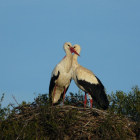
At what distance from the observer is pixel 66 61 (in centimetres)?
1188

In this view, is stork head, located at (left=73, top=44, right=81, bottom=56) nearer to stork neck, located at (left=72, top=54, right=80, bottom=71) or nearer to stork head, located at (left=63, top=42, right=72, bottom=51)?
stork neck, located at (left=72, top=54, right=80, bottom=71)

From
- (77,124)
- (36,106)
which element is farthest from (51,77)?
(77,124)

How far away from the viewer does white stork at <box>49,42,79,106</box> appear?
38.7ft

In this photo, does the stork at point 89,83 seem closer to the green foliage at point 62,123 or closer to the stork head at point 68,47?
the stork head at point 68,47

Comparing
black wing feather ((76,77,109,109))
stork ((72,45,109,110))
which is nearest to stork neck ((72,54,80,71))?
stork ((72,45,109,110))

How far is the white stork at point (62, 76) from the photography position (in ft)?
38.7

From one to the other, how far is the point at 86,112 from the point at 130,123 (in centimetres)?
122

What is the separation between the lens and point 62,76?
38.6 ft

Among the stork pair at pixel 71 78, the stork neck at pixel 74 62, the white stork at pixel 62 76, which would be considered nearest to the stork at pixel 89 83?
the stork pair at pixel 71 78

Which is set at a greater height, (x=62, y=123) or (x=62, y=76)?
(x=62, y=76)

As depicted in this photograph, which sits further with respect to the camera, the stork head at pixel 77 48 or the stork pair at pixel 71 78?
the stork head at pixel 77 48

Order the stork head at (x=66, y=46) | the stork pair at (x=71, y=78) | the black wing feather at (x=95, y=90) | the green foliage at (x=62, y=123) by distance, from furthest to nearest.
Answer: the stork head at (x=66, y=46)
the stork pair at (x=71, y=78)
the black wing feather at (x=95, y=90)
the green foliage at (x=62, y=123)

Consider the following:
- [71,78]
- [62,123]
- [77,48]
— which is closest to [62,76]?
[71,78]

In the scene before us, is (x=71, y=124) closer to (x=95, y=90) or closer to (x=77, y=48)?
(x=95, y=90)
